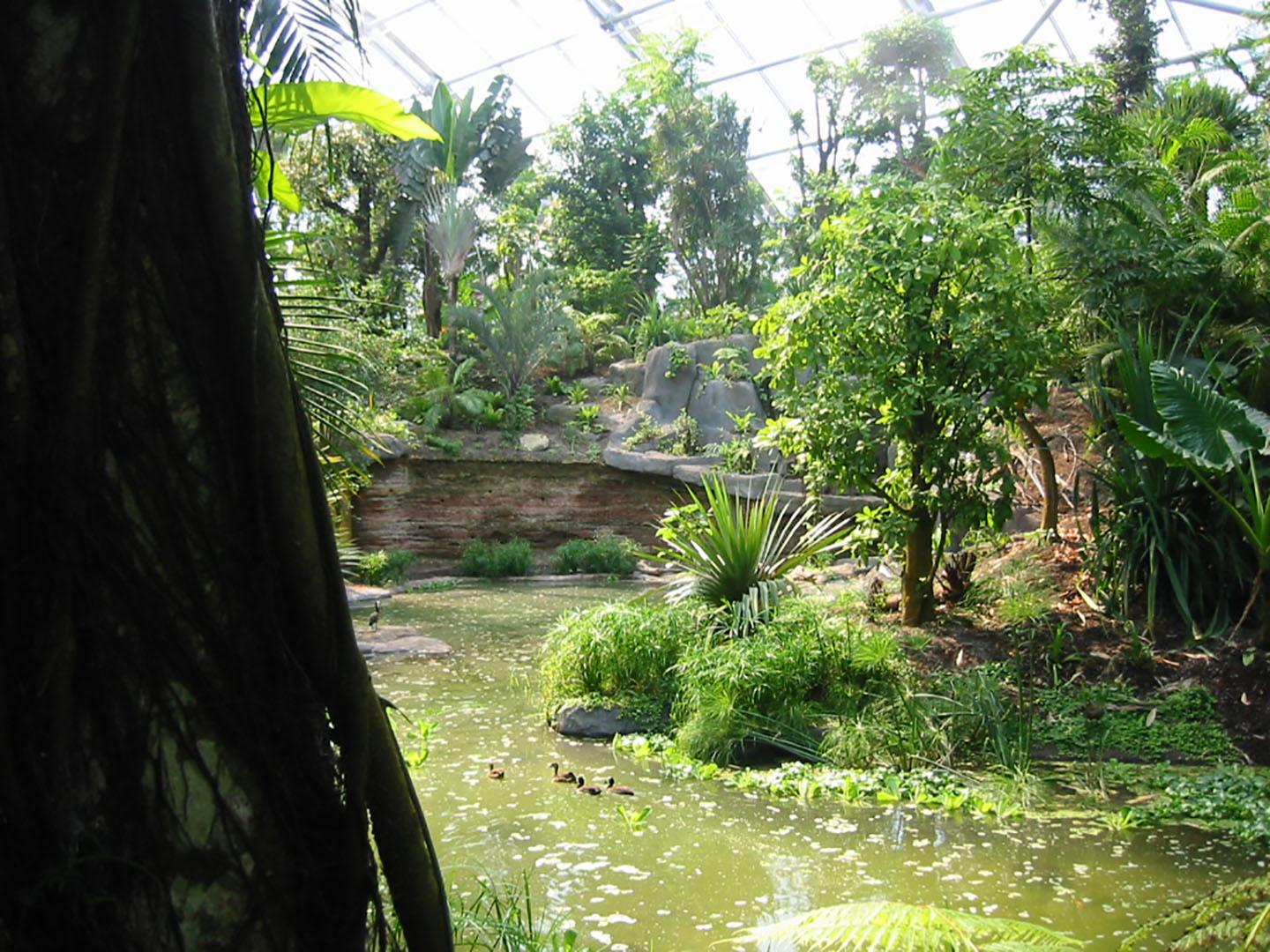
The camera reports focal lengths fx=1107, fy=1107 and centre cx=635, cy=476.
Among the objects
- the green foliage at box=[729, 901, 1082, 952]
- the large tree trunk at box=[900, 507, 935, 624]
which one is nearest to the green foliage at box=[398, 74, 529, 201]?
the large tree trunk at box=[900, 507, 935, 624]

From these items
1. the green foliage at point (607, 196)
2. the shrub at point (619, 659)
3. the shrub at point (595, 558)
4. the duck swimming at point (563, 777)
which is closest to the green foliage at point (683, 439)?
the shrub at point (595, 558)

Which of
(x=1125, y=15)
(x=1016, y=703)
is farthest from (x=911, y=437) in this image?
(x=1125, y=15)

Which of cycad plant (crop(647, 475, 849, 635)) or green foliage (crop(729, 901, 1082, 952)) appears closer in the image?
green foliage (crop(729, 901, 1082, 952))

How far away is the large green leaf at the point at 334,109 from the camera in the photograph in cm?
242

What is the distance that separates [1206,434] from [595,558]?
10.2 metres

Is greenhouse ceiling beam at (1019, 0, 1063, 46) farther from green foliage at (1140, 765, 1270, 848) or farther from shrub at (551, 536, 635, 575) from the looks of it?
green foliage at (1140, 765, 1270, 848)

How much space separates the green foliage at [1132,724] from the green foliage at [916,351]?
1107mm

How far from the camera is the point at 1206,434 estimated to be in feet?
17.5

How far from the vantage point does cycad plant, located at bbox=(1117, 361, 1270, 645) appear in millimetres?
5289

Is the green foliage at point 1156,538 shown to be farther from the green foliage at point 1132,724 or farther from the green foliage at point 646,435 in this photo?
the green foliage at point 646,435

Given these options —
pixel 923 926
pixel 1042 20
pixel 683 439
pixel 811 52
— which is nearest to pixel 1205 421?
pixel 923 926

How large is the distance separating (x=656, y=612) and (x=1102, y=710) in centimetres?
245

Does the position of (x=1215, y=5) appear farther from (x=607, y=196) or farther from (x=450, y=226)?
(x=450, y=226)

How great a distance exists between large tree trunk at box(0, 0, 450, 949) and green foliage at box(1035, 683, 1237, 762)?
4741mm
